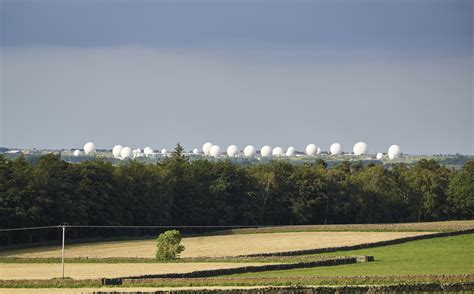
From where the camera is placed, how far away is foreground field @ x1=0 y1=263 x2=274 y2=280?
62781mm

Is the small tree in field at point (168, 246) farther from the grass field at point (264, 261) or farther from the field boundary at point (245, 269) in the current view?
the field boundary at point (245, 269)

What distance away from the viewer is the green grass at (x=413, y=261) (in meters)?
61.2

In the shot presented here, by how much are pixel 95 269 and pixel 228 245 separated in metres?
25.9

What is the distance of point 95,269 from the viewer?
68.0m

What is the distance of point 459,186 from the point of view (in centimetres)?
13038

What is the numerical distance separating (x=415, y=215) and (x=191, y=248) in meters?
51.7

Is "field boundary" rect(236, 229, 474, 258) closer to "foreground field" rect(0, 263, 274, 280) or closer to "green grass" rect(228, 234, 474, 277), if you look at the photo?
"green grass" rect(228, 234, 474, 277)

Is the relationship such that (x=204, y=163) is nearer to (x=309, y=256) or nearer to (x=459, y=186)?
(x=459, y=186)

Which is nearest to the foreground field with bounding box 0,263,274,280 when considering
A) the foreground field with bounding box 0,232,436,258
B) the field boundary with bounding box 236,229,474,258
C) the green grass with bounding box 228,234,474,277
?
the green grass with bounding box 228,234,474,277

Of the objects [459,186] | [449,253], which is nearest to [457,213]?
[459,186]

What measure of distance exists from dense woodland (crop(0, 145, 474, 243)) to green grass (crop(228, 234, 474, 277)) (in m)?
35.9

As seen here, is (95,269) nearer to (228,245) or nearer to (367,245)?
(367,245)

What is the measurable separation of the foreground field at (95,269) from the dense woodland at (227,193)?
1068 inches

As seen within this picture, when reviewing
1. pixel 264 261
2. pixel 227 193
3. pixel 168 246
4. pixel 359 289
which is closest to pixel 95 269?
pixel 168 246
